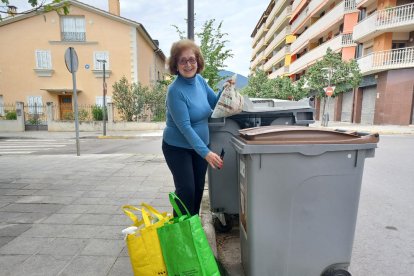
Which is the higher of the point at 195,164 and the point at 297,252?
the point at 195,164

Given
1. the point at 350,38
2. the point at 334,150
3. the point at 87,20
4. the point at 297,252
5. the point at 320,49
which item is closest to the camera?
the point at 334,150

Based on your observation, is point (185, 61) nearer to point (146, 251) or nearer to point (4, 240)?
point (146, 251)

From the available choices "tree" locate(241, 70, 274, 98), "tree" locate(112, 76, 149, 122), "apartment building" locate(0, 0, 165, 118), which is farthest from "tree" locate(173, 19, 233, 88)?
"tree" locate(241, 70, 274, 98)

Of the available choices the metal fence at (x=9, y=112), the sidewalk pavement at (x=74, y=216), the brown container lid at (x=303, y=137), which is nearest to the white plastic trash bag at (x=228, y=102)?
the brown container lid at (x=303, y=137)

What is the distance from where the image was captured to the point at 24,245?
8.28ft

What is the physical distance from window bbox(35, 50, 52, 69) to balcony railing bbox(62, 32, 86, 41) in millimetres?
1898

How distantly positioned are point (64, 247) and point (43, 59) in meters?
24.3

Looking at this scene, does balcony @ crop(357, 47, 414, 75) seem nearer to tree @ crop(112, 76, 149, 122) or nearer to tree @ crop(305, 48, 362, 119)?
tree @ crop(305, 48, 362, 119)

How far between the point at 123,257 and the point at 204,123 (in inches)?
54.1

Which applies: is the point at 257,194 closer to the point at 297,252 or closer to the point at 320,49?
the point at 297,252

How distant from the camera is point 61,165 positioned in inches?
248

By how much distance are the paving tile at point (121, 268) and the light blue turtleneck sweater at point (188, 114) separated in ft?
3.51

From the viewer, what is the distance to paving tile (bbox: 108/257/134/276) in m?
2.14

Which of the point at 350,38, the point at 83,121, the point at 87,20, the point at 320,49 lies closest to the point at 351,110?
the point at 350,38
